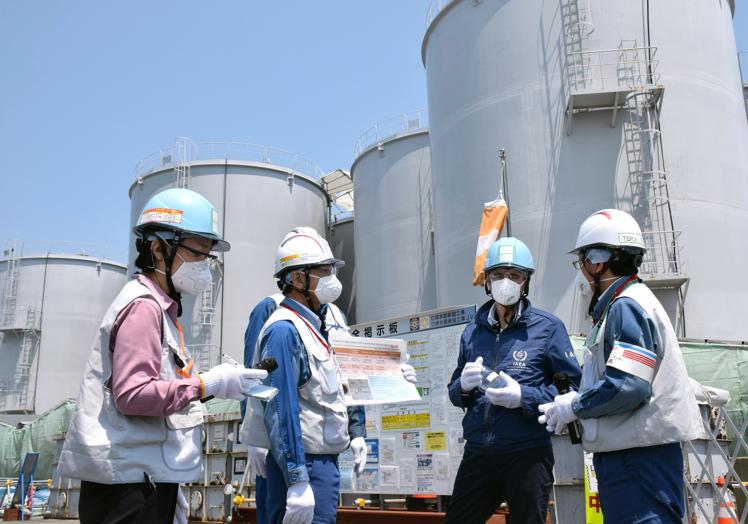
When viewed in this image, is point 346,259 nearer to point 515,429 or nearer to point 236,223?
point 236,223

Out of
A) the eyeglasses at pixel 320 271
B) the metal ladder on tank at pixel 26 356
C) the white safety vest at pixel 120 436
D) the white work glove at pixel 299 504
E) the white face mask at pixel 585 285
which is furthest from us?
the metal ladder on tank at pixel 26 356

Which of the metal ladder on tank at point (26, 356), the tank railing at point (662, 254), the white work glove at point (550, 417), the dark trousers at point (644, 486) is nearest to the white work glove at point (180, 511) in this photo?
the white work glove at point (550, 417)

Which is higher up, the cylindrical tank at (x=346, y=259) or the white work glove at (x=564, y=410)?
the cylindrical tank at (x=346, y=259)

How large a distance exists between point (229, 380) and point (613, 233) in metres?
2.27

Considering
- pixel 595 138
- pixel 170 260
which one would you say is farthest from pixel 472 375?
pixel 595 138

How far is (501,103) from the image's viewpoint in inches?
653

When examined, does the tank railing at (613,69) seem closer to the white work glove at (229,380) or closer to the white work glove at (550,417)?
the white work glove at (550,417)

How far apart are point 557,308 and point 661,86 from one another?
5246 mm

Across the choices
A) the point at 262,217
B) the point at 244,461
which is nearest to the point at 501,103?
the point at 244,461

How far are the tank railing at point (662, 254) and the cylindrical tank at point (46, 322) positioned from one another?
26.4 meters

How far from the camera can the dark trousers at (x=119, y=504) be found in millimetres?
2836

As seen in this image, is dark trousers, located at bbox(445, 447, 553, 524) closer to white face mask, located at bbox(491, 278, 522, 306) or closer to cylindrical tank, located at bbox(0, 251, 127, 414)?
white face mask, located at bbox(491, 278, 522, 306)

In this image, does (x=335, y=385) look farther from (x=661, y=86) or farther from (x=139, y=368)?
(x=661, y=86)

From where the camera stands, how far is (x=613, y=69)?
1563 cm
